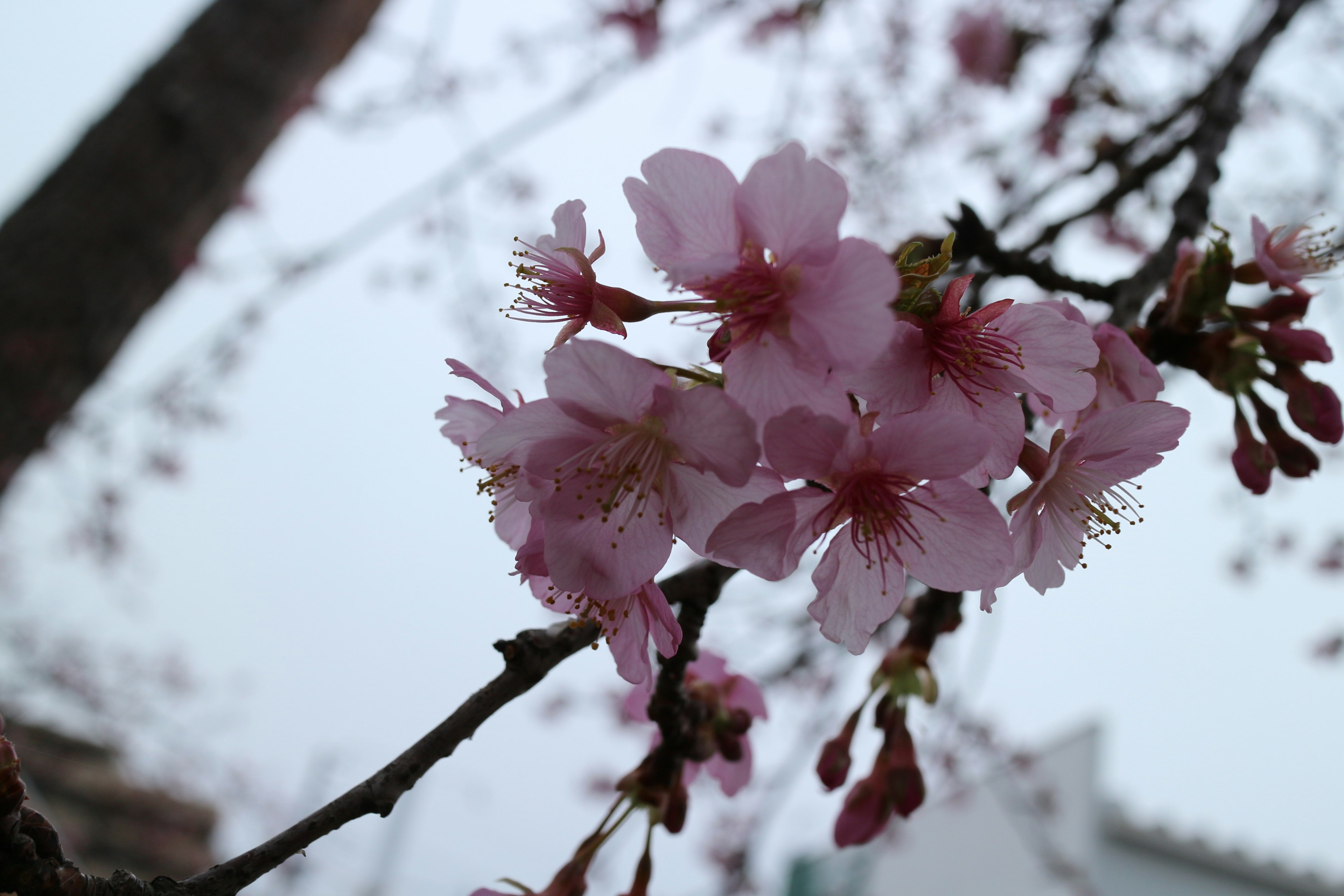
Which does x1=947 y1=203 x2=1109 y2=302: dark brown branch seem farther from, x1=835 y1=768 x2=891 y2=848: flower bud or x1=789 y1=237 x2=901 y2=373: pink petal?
x1=835 y1=768 x2=891 y2=848: flower bud

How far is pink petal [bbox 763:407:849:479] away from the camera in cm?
62

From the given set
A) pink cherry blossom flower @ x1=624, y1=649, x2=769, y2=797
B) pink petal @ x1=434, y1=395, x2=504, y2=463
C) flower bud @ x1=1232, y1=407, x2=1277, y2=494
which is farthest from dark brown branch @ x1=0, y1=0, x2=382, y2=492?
flower bud @ x1=1232, y1=407, x2=1277, y2=494

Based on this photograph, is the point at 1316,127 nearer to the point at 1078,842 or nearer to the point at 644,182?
the point at 644,182

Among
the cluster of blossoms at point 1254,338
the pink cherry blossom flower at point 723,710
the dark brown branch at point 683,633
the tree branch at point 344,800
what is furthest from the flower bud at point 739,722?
the cluster of blossoms at point 1254,338

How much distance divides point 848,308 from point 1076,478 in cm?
35

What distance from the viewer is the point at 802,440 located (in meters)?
0.64

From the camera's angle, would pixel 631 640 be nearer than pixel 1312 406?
Answer: Yes

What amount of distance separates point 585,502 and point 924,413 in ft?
0.94

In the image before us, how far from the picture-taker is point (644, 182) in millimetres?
730

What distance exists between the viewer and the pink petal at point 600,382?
0.67 m

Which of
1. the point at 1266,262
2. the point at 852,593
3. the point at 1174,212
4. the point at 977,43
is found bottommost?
the point at 852,593

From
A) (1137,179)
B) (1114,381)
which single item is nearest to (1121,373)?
(1114,381)

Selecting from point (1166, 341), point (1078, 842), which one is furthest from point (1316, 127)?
point (1078, 842)

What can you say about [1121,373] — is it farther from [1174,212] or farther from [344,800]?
[344,800]
